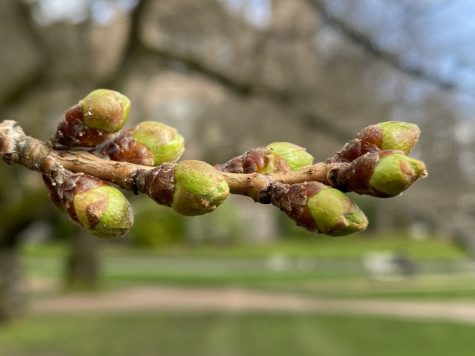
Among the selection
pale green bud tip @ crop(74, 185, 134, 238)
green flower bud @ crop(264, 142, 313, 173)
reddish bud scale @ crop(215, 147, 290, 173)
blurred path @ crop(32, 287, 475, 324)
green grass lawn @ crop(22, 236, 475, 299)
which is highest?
green flower bud @ crop(264, 142, 313, 173)

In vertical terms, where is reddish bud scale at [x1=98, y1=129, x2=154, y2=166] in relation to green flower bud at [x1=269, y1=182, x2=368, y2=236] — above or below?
below

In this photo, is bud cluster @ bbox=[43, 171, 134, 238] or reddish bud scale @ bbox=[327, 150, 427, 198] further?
bud cluster @ bbox=[43, 171, 134, 238]

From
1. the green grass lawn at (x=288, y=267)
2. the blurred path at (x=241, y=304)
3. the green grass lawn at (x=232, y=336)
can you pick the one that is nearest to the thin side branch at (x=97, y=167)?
the green grass lawn at (x=232, y=336)

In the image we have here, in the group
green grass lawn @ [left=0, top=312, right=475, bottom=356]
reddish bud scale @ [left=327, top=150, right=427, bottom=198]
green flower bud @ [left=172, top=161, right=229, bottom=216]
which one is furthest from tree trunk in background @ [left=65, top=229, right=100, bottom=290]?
reddish bud scale @ [left=327, top=150, right=427, bottom=198]

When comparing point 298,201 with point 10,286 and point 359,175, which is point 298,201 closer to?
point 359,175

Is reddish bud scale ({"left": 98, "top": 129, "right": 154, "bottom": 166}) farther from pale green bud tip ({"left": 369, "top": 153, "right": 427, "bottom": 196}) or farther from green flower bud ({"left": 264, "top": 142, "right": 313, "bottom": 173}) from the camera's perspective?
pale green bud tip ({"left": 369, "top": 153, "right": 427, "bottom": 196})

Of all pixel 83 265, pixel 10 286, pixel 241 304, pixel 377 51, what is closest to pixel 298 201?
pixel 377 51

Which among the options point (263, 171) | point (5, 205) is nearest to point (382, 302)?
point (5, 205)
